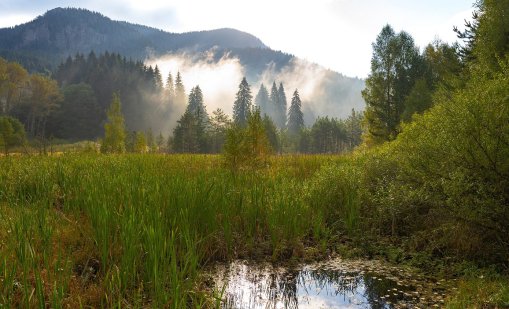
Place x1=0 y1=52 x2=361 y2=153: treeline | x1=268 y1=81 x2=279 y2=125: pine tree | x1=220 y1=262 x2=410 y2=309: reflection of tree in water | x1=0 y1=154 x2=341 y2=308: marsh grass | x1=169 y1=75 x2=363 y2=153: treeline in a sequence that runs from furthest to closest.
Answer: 1. x1=268 y1=81 x2=279 y2=125: pine tree
2. x1=0 y1=52 x2=361 y2=153: treeline
3. x1=169 y1=75 x2=363 y2=153: treeline
4. x1=220 y1=262 x2=410 y2=309: reflection of tree in water
5. x1=0 y1=154 x2=341 y2=308: marsh grass

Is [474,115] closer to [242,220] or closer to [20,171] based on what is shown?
[242,220]

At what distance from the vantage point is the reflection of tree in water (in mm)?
3996

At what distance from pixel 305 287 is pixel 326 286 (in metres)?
0.30

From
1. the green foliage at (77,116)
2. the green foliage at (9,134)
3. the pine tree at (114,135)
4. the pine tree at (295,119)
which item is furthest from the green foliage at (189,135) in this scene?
the green foliage at (77,116)

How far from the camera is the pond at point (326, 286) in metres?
4.01

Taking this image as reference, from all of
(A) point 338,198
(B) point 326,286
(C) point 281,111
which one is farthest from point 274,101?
(B) point 326,286

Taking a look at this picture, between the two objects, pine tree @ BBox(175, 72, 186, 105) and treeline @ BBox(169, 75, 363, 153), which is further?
pine tree @ BBox(175, 72, 186, 105)

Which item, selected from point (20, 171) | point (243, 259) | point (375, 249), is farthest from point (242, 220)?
point (20, 171)

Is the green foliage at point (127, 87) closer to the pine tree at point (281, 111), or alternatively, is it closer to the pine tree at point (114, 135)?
the pine tree at point (281, 111)

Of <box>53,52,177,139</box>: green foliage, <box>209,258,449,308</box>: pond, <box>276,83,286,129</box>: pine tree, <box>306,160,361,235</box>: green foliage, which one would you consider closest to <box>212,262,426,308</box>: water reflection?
<box>209,258,449,308</box>: pond

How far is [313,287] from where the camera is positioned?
452 cm

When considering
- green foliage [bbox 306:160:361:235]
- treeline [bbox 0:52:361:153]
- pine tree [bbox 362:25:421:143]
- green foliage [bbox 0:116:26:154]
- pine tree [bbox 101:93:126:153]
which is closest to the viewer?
green foliage [bbox 306:160:361:235]

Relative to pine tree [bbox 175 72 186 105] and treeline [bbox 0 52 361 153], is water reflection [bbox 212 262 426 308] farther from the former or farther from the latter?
pine tree [bbox 175 72 186 105]

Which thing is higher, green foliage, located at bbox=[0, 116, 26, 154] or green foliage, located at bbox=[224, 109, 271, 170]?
green foliage, located at bbox=[224, 109, 271, 170]
